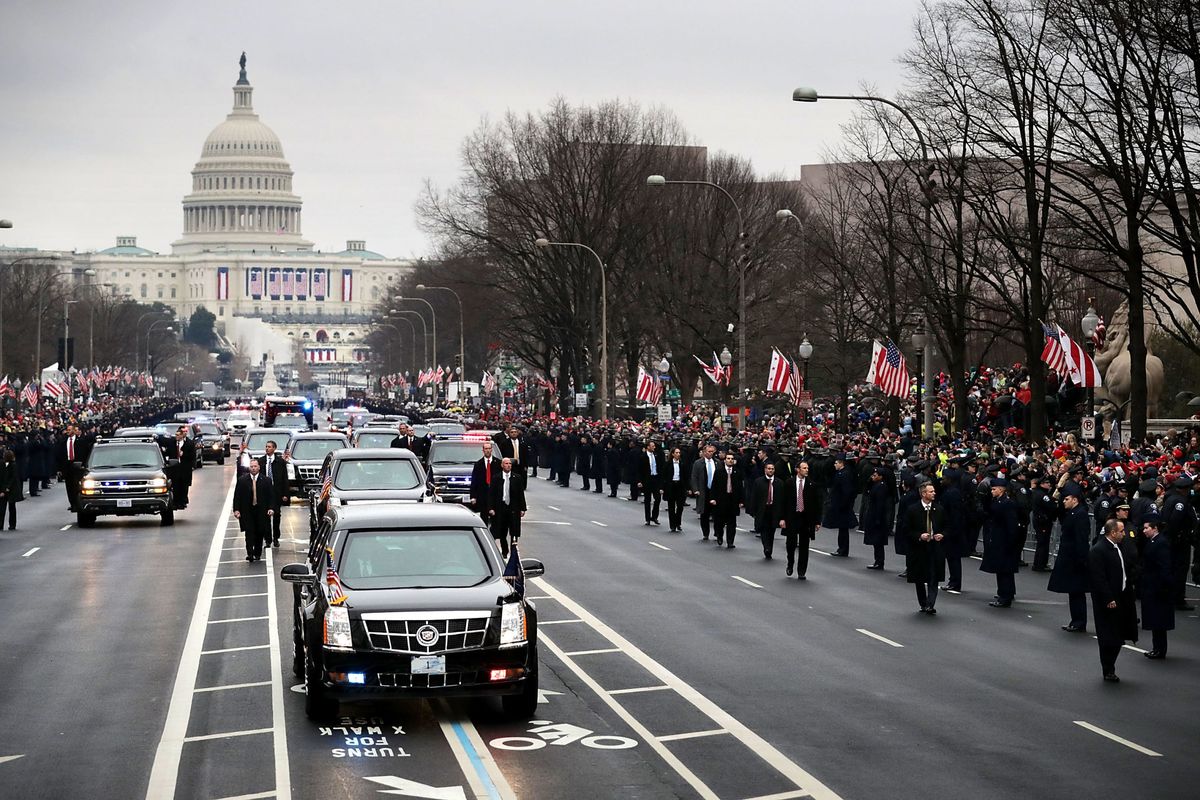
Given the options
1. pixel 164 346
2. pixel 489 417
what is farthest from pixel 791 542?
pixel 164 346

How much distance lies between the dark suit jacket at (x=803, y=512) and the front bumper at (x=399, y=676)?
40.4ft

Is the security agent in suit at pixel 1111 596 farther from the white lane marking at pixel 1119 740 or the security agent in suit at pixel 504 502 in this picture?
the security agent in suit at pixel 504 502

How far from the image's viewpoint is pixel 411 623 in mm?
13594

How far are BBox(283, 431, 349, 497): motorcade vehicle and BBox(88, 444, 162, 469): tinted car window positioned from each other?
354 cm

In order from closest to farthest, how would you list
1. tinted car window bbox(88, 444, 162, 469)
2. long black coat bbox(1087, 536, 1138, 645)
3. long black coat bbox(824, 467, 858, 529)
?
1. long black coat bbox(1087, 536, 1138, 645)
2. long black coat bbox(824, 467, 858, 529)
3. tinted car window bbox(88, 444, 162, 469)

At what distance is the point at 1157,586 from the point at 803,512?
7940mm

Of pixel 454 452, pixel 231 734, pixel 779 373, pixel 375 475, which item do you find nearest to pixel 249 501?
pixel 375 475

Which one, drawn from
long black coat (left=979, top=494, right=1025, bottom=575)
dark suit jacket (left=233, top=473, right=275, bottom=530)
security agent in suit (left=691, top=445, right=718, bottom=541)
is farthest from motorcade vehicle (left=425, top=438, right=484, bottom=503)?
long black coat (left=979, top=494, right=1025, bottom=575)

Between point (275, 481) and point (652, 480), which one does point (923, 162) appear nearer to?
point (652, 480)

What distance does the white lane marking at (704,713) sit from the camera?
472 inches

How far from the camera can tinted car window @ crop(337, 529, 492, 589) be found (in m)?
14.3

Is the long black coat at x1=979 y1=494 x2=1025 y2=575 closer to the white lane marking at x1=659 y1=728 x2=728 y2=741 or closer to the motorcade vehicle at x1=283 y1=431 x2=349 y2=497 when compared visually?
the white lane marking at x1=659 y1=728 x2=728 y2=741

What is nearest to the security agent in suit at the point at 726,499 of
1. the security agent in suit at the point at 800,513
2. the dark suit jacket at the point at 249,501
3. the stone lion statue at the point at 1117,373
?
the security agent in suit at the point at 800,513

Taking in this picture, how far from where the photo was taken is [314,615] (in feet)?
45.7
